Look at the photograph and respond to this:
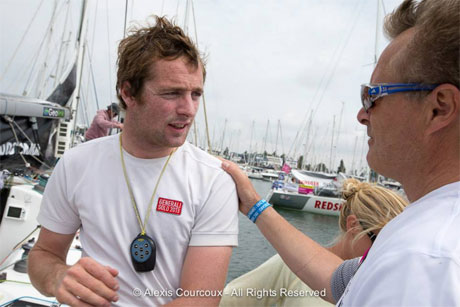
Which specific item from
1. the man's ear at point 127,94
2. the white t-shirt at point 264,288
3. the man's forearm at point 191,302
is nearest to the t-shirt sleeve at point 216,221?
the man's forearm at point 191,302

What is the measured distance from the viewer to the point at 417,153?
98 centimetres

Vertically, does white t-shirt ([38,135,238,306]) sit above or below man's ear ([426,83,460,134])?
below

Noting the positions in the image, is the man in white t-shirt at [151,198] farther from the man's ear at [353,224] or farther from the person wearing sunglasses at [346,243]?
the man's ear at [353,224]

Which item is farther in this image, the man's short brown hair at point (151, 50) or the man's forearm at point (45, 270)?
the man's short brown hair at point (151, 50)

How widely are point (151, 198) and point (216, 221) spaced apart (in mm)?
388

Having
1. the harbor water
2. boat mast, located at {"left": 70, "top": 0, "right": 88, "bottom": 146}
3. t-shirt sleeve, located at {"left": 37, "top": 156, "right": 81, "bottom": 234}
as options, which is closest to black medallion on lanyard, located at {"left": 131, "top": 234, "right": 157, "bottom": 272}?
t-shirt sleeve, located at {"left": 37, "top": 156, "right": 81, "bottom": 234}

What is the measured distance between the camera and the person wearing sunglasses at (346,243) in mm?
2452

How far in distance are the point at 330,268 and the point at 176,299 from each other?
91cm

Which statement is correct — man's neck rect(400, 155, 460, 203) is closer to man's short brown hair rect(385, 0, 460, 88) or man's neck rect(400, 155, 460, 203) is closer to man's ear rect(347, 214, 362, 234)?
man's short brown hair rect(385, 0, 460, 88)

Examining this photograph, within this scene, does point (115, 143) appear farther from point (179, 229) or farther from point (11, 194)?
point (11, 194)

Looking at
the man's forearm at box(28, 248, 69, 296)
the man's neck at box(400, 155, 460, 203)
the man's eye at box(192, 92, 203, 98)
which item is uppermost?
the man's eye at box(192, 92, 203, 98)

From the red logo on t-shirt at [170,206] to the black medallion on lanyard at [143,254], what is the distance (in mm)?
172

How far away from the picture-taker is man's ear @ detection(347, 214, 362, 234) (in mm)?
2533

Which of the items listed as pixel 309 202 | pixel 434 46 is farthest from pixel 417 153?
pixel 309 202
